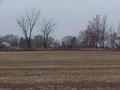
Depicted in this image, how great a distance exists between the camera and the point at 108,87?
14.7 meters

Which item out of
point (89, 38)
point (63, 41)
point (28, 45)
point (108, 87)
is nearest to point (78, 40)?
point (63, 41)

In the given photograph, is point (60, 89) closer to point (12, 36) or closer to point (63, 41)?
point (63, 41)

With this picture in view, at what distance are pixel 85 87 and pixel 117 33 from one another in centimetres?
12729

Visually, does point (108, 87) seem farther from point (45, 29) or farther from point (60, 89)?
point (45, 29)

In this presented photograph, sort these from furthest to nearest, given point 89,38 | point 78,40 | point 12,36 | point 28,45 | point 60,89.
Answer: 1. point 12,36
2. point 78,40
3. point 89,38
4. point 28,45
5. point 60,89

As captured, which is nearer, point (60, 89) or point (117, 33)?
point (60, 89)

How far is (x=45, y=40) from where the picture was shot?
135375mm

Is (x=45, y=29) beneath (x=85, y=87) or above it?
above

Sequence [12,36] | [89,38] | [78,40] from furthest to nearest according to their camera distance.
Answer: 1. [12,36]
2. [78,40]
3. [89,38]

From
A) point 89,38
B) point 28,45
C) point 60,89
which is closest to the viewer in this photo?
point 60,89

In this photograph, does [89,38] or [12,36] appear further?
[12,36]

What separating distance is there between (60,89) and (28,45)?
4529 inches

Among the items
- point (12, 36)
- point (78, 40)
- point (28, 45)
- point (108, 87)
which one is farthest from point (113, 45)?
point (108, 87)

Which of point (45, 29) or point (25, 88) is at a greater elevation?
point (45, 29)
